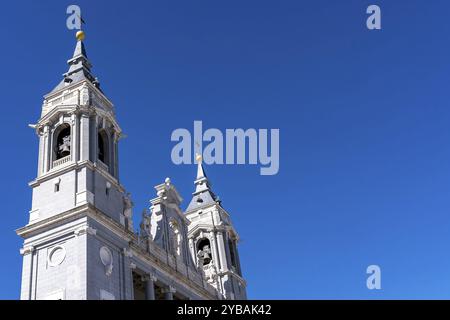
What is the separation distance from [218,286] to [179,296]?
10625 mm

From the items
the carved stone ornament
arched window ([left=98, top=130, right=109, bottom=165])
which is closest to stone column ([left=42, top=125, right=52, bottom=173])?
arched window ([left=98, top=130, right=109, bottom=165])

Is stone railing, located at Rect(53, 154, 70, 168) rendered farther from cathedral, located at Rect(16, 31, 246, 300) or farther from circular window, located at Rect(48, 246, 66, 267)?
circular window, located at Rect(48, 246, 66, 267)

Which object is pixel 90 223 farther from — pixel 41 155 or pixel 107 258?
pixel 41 155

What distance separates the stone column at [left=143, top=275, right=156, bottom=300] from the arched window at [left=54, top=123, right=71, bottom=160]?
32.7 feet

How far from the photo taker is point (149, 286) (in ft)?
136

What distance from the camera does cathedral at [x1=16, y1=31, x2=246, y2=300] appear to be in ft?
119

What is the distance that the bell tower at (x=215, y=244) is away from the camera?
56188 mm

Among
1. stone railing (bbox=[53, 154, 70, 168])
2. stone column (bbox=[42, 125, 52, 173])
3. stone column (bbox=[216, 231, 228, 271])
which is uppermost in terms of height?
stone column (bbox=[42, 125, 52, 173])

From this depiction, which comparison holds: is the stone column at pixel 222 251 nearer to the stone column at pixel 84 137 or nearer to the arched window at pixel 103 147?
the arched window at pixel 103 147

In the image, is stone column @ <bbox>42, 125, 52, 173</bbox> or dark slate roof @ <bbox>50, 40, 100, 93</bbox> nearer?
stone column @ <bbox>42, 125, 52, 173</bbox>
